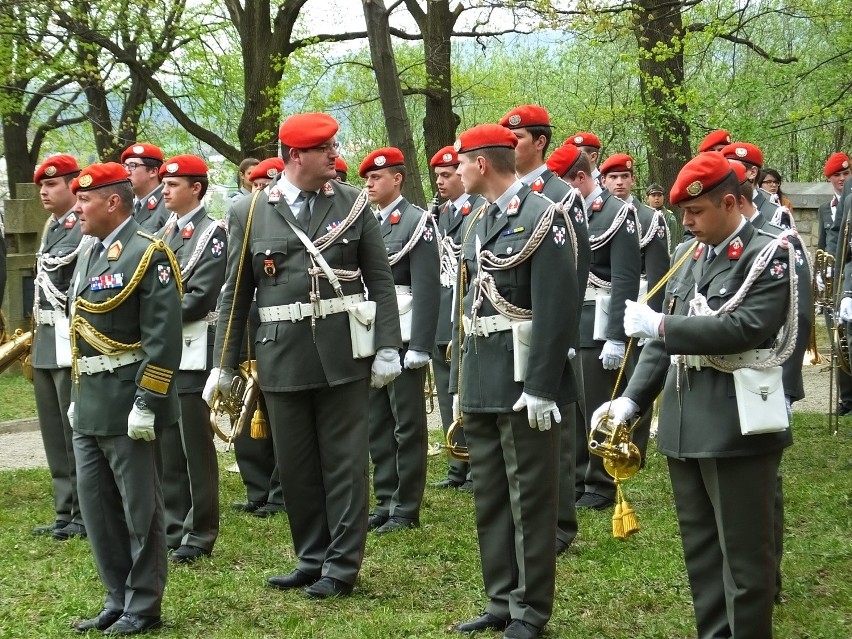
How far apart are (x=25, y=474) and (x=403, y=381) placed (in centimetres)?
378

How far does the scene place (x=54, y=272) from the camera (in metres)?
7.62

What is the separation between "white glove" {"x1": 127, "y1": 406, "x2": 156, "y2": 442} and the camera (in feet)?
17.6

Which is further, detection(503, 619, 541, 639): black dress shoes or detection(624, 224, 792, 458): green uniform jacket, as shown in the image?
detection(503, 619, 541, 639): black dress shoes

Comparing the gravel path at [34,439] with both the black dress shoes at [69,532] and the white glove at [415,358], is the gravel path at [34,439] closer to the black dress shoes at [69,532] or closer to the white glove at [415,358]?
the black dress shoes at [69,532]

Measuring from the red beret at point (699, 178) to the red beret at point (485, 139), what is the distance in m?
1.06

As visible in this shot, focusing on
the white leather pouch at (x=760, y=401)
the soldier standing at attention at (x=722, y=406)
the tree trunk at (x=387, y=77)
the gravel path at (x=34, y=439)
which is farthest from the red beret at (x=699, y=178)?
the tree trunk at (x=387, y=77)

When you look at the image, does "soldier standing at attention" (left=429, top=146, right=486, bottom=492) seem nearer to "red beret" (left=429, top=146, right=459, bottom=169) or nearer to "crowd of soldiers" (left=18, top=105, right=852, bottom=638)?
"red beret" (left=429, top=146, right=459, bottom=169)

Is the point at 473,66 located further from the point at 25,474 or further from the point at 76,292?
the point at 76,292

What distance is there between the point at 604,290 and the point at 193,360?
2705 mm

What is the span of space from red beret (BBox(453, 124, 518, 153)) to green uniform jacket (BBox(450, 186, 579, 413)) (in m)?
0.24

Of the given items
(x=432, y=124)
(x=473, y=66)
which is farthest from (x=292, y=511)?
(x=473, y=66)

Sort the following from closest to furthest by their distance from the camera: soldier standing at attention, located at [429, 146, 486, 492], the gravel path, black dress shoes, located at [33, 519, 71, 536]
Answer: black dress shoes, located at [33, 519, 71, 536] < soldier standing at attention, located at [429, 146, 486, 492] < the gravel path

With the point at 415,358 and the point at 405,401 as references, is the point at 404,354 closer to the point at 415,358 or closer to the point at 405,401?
the point at 405,401

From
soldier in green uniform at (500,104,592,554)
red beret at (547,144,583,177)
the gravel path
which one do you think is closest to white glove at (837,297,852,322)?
red beret at (547,144,583,177)
